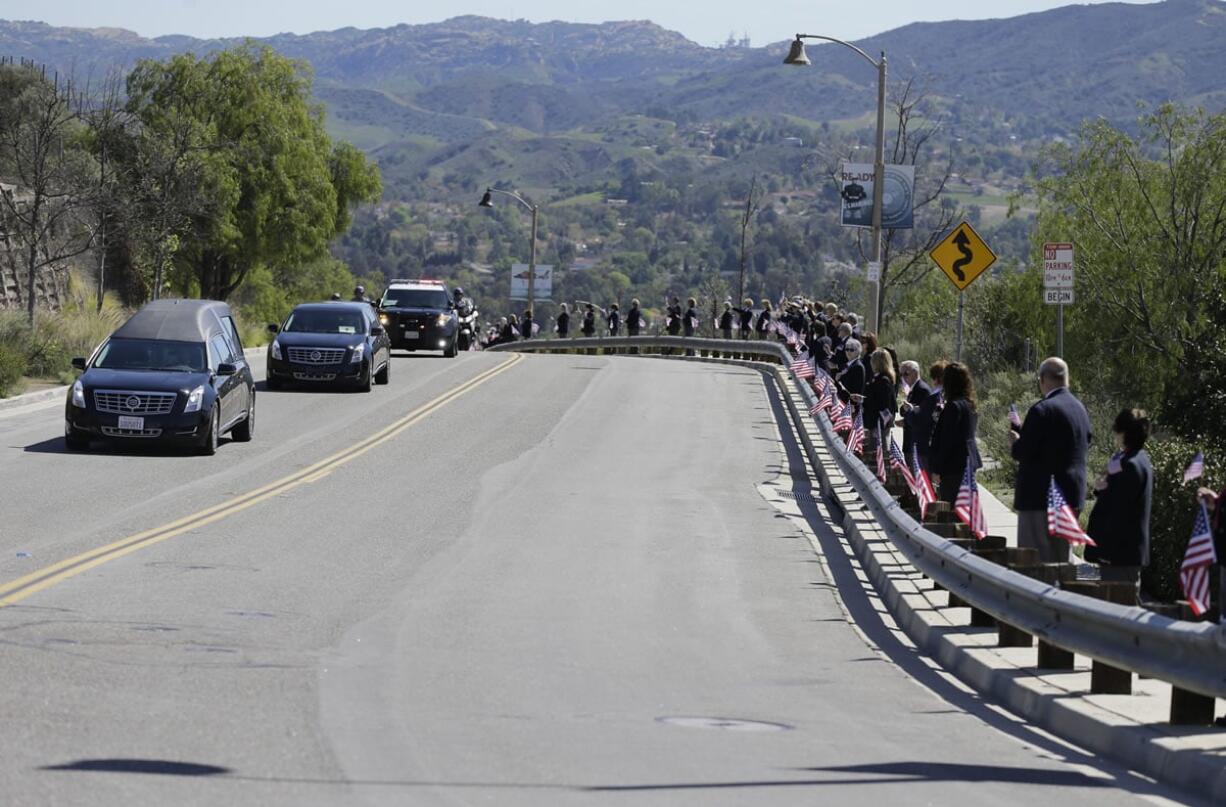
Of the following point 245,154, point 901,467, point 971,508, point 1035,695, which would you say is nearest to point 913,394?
point 901,467

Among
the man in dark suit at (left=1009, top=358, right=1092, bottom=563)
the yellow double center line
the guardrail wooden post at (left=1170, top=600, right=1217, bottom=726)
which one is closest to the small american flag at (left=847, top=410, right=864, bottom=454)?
the yellow double center line

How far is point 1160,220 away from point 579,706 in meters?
29.9

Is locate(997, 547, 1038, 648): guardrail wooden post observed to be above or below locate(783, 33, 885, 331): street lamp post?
below

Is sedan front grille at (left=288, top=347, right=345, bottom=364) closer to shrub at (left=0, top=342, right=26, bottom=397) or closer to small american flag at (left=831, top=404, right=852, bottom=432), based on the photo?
shrub at (left=0, top=342, right=26, bottom=397)

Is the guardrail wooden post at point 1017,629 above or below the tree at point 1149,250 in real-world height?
below

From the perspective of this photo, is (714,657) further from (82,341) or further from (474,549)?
(82,341)

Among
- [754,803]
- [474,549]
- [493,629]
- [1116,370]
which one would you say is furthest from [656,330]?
[754,803]

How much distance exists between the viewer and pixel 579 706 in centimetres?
941

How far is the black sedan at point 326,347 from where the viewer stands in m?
32.3

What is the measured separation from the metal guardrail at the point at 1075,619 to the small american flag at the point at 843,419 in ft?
28.4

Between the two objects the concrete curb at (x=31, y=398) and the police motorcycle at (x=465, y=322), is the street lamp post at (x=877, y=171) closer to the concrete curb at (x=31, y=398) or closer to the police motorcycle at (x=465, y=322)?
the concrete curb at (x=31, y=398)

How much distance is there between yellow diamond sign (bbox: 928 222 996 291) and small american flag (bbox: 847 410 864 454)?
4.61 meters

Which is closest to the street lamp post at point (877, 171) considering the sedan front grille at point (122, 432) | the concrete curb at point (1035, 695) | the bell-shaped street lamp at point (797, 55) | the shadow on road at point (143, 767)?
the bell-shaped street lamp at point (797, 55)

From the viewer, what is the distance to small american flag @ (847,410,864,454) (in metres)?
21.5
